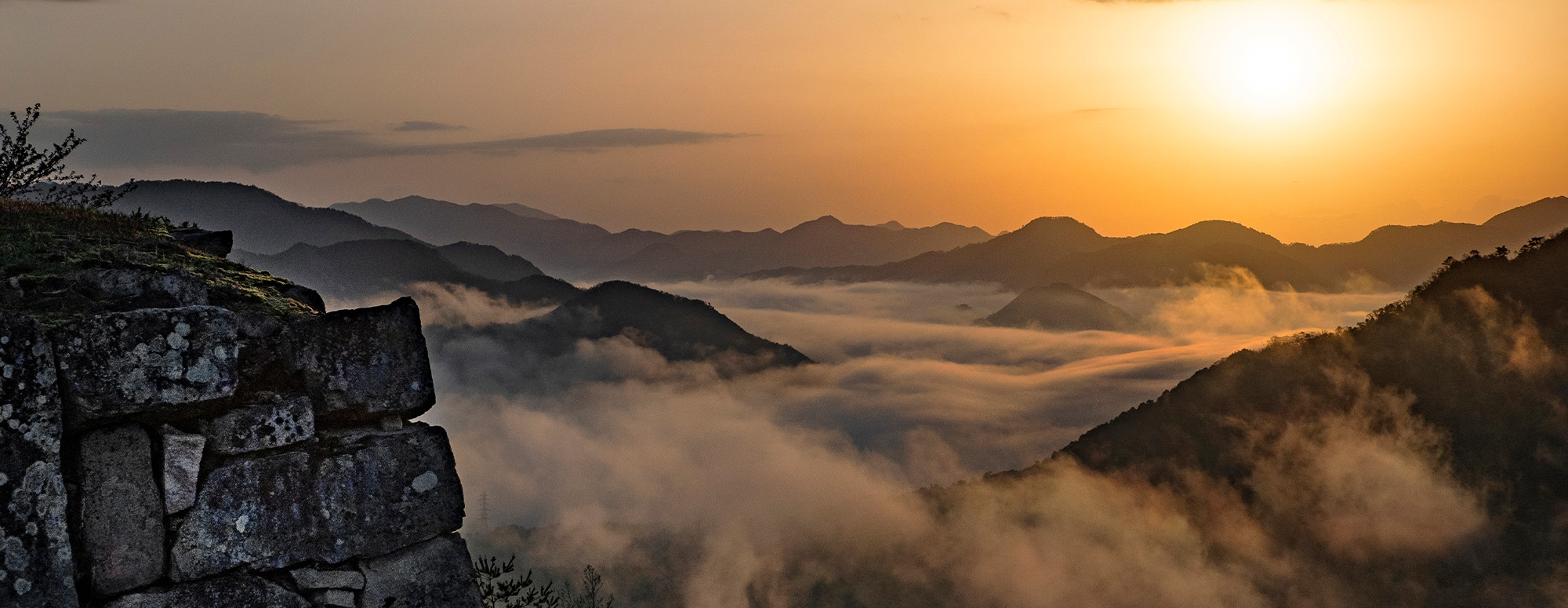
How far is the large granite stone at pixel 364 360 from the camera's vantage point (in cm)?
949

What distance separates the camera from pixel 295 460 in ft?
30.0

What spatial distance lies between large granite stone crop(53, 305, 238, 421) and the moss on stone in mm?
465

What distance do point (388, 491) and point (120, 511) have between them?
219cm

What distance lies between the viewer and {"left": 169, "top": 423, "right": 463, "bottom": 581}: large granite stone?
8.77 metres

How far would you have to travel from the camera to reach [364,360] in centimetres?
963

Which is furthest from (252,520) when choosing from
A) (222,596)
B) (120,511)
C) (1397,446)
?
(1397,446)

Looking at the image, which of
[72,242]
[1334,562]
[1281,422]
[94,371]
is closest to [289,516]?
[94,371]

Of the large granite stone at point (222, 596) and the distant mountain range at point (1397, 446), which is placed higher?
the large granite stone at point (222, 596)

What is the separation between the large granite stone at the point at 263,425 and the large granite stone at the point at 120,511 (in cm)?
56

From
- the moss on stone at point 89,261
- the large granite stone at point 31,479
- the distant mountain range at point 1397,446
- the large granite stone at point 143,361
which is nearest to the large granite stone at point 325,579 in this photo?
the large granite stone at point 31,479

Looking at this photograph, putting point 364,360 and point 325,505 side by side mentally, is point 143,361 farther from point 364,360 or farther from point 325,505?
point 325,505

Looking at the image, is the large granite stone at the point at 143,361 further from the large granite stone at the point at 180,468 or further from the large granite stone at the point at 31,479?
the large granite stone at the point at 180,468

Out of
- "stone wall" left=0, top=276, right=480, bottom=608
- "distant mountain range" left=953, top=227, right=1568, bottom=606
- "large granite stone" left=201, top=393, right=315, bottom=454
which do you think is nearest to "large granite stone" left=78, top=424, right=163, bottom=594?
"stone wall" left=0, top=276, right=480, bottom=608

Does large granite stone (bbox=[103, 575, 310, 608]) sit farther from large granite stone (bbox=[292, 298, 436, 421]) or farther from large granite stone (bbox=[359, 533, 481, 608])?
large granite stone (bbox=[292, 298, 436, 421])
